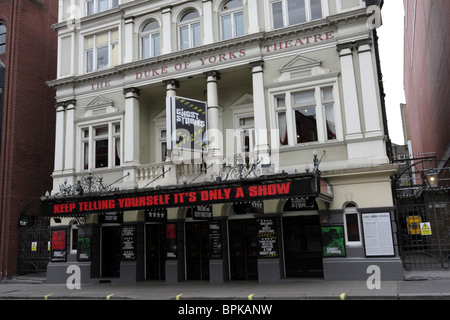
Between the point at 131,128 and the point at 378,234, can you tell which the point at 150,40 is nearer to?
the point at 131,128

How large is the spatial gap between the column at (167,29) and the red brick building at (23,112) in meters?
8.93

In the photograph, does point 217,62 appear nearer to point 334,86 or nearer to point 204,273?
point 334,86

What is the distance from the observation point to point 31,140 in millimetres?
23469

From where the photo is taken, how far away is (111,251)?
19875mm

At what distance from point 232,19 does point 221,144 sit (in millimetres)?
5340

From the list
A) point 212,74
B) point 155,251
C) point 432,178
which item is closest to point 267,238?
point 155,251

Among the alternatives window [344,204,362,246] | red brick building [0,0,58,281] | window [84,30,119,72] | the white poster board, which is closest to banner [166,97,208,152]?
window [84,30,119,72]

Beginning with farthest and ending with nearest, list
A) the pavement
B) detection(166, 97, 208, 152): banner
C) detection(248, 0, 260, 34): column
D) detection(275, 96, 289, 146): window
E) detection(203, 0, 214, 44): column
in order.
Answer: detection(203, 0, 214, 44): column < detection(248, 0, 260, 34): column < detection(275, 96, 289, 146): window < detection(166, 97, 208, 152): banner < the pavement

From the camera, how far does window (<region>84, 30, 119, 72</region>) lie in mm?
20969

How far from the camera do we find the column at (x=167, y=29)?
63.5 feet

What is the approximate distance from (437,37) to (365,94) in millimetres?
16371

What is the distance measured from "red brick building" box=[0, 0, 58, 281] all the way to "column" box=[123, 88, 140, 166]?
271 inches

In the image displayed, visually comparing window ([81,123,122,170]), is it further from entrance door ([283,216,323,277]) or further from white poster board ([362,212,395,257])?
white poster board ([362,212,395,257])

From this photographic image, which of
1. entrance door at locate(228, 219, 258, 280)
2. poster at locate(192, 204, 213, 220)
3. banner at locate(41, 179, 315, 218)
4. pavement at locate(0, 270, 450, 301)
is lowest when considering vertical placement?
pavement at locate(0, 270, 450, 301)
